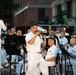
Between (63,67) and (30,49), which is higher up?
(30,49)

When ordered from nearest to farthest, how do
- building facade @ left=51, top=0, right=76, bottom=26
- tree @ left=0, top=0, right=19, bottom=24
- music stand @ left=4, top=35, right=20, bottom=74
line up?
music stand @ left=4, top=35, right=20, bottom=74, building facade @ left=51, top=0, right=76, bottom=26, tree @ left=0, top=0, right=19, bottom=24

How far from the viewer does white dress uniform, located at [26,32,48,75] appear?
9.04 meters

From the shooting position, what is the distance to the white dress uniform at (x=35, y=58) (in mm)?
9039

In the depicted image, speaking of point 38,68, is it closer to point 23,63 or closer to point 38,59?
point 38,59

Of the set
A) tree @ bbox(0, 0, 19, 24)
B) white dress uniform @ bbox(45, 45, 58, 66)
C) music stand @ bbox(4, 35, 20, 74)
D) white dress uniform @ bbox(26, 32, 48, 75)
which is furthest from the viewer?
tree @ bbox(0, 0, 19, 24)

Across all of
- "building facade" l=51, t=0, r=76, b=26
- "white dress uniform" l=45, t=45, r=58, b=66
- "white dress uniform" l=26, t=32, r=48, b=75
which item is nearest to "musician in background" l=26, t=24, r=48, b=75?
"white dress uniform" l=26, t=32, r=48, b=75

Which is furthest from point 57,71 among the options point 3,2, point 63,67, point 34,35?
point 3,2

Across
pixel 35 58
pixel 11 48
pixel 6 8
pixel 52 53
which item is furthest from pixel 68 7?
pixel 35 58

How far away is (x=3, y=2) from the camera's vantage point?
4012 cm

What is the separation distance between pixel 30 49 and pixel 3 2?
3160cm

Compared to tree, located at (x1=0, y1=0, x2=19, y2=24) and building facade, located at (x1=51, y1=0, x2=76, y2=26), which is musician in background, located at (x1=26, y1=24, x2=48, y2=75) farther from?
tree, located at (x1=0, y1=0, x2=19, y2=24)

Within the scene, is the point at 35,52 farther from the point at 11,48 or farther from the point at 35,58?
the point at 11,48

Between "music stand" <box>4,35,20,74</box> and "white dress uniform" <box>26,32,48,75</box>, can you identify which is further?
"music stand" <box>4,35,20,74</box>

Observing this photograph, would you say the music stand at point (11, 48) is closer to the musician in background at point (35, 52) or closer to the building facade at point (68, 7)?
the musician in background at point (35, 52)
